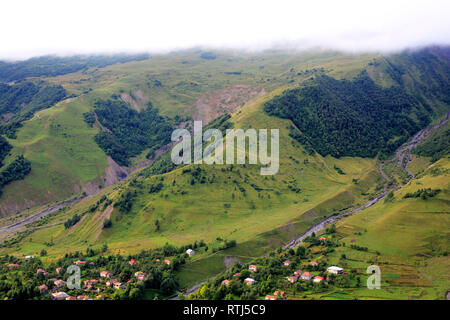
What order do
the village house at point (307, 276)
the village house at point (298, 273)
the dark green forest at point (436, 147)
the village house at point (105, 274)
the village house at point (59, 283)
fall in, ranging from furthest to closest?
the dark green forest at point (436, 147) < the village house at point (105, 274) < the village house at point (298, 273) < the village house at point (59, 283) < the village house at point (307, 276)

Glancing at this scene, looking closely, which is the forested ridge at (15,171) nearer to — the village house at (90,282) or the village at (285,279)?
the village house at (90,282)

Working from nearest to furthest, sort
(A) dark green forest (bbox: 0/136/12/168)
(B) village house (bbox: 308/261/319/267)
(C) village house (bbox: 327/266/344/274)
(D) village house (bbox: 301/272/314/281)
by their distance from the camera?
(D) village house (bbox: 301/272/314/281) < (C) village house (bbox: 327/266/344/274) < (B) village house (bbox: 308/261/319/267) < (A) dark green forest (bbox: 0/136/12/168)

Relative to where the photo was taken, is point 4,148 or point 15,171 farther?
point 4,148

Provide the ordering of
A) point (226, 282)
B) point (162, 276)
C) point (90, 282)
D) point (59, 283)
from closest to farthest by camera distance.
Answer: point (226, 282) < point (59, 283) < point (90, 282) < point (162, 276)

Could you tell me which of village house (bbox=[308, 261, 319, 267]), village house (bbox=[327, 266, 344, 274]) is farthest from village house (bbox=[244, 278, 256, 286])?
village house (bbox=[327, 266, 344, 274])

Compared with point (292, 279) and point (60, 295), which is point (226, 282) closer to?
point (292, 279)

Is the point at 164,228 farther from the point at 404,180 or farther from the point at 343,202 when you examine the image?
the point at 404,180

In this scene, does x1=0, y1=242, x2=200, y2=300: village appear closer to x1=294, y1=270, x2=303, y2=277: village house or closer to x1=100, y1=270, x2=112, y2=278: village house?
x1=100, y1=270, x2=112, y2=278: village house

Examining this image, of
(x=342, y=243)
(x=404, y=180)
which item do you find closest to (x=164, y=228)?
(x=342, y=243)

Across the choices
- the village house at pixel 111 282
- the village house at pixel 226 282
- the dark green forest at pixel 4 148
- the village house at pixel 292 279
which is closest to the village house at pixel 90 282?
the village house at pixel 111 282

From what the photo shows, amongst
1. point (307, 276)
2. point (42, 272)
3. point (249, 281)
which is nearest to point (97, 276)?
point (42, 272)

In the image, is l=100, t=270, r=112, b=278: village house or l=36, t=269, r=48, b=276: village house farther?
l=36, t=269, r=48, b=276: village house
